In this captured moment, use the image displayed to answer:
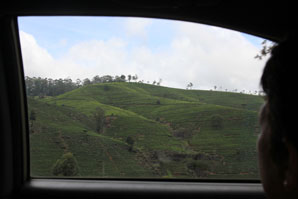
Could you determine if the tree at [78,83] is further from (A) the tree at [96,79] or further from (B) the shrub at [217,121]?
(B) the shrub at [217,121]

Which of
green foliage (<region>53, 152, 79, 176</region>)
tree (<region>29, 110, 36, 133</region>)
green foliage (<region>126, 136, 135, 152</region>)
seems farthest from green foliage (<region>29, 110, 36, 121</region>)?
green foliage (<region>126, 136, 135, 152</region>)

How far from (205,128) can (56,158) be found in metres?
1.51

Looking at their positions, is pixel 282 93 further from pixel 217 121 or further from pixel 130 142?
pixel 130 142

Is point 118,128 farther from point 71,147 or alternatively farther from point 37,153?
point 37,153

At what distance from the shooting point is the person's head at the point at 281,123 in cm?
94

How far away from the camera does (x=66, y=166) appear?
106 inches

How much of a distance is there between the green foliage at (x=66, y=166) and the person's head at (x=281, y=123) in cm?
201

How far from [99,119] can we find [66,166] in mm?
561

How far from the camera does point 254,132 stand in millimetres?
2629

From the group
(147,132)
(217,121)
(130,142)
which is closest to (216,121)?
(217,121)

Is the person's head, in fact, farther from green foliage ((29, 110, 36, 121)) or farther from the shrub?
green foliage ((29, 110, 36, 121))

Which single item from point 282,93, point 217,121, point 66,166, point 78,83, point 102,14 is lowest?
point 66,166

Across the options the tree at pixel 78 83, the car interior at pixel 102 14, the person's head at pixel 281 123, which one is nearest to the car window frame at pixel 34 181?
the car interior at pixel 102 14


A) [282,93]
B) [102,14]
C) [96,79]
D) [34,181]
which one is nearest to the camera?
[282,93]
